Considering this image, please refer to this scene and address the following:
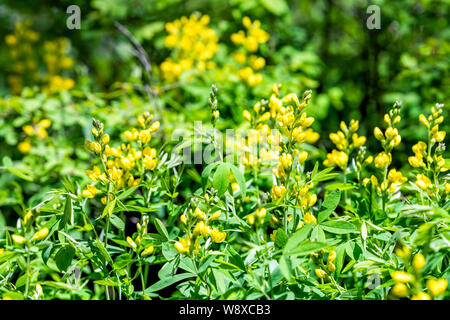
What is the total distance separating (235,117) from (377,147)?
1135mm

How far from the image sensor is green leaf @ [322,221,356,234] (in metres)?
0.96

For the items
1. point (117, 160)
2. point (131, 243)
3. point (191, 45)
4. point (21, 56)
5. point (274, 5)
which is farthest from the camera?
point (21, 56)

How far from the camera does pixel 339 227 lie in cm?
98

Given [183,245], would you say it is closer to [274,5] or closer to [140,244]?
[140,244]

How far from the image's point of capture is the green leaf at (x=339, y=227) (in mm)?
961

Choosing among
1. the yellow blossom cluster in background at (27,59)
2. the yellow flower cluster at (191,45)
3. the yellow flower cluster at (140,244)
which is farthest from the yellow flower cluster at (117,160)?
the yellow blossom cluster in background at (27,59)

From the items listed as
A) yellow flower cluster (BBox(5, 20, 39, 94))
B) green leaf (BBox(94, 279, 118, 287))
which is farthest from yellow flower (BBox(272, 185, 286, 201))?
yellow flower cluster (BBox(5, 20, 39, 94))

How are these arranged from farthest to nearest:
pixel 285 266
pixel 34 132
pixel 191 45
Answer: pixel 191 45 < pixel 34 132 < pixel 285 266

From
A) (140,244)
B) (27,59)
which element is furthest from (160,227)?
(27,59)

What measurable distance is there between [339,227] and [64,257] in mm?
660

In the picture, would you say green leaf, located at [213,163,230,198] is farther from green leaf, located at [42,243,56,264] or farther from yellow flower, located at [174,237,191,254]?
green leaf, located at [42,243,56,264]
